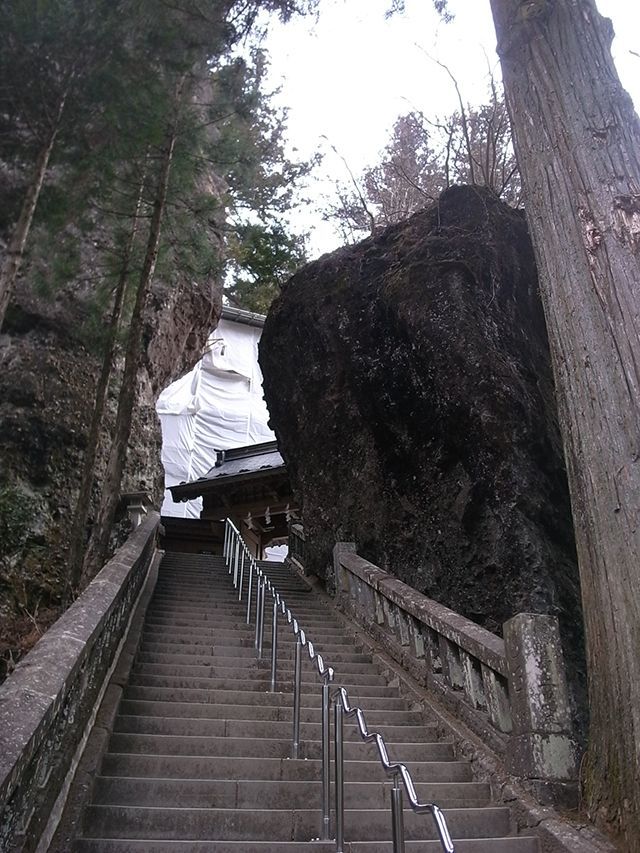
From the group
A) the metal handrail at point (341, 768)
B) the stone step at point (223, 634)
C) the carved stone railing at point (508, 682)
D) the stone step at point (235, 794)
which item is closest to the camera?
the metal handrail at point (341, 768)

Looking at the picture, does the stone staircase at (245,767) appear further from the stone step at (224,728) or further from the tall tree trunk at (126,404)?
the tall tree trunk at (126,404)

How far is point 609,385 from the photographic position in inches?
134

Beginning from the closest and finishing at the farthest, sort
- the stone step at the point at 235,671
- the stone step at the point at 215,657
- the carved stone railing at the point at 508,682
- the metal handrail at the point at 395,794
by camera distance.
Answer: the metal handrail at the point at 395,794 → the carved stone railing at the point at 508,682 → the stone step at the point at 235,671 → the stone step at the point at 215,657

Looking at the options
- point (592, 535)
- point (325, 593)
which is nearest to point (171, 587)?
point (325, 593)

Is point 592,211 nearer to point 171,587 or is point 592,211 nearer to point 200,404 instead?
point 171,587

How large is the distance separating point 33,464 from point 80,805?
838cm

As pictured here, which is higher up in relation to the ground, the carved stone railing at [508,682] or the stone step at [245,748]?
the carved stone railing at [508,682]

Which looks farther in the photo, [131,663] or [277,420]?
[277,420]

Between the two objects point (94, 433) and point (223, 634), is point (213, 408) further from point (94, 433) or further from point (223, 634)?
point (223, 634)

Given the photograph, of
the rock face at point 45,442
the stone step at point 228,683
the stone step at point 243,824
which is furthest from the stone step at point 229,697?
the rock face at point 45,442

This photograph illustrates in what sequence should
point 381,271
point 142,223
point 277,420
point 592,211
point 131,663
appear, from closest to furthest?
point 592,211, point 131,663, point 381,271, point 142,223, point 277,420

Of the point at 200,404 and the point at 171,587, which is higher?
the point at 200,404

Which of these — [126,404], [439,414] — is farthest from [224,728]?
[126,404]

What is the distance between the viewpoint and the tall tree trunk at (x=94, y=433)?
872cm
